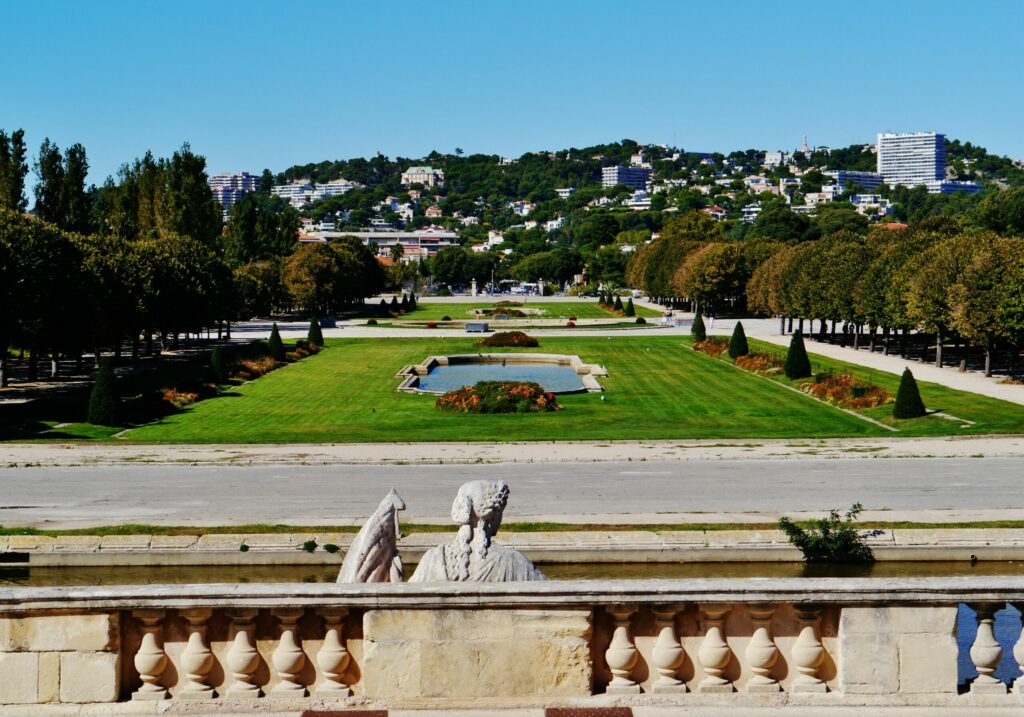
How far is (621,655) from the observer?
902 cm

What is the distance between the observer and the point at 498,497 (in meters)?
10.2

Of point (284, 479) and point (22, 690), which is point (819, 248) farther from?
point (22, 690)

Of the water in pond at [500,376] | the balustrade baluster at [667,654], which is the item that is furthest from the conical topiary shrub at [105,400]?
the balustrade baluster at [667,654]

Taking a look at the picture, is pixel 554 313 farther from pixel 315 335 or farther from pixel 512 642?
pixel 512 642

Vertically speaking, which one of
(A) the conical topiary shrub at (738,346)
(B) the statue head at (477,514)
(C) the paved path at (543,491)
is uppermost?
(B) the statue head at (477,514)

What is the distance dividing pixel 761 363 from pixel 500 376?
1413cm

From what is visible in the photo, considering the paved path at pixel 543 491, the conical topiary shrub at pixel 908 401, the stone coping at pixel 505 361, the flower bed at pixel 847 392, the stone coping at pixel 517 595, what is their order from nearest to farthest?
the stone coping at pixel 517 595 < the paved path at pixel 543 491 < the conical topiary shrub at pixel 908 401 < the flower bed at pixel 847 392 < the stone coping at pixel 505 361

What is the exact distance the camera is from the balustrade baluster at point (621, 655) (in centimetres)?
902

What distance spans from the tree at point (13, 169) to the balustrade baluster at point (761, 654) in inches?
3389

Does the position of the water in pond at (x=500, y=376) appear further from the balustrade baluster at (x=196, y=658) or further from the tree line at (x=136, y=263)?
the balustrade baluster at (x=196, y=658)

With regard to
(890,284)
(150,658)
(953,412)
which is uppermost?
(890,284)

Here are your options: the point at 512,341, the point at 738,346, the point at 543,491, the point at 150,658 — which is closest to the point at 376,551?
the point at 150,658

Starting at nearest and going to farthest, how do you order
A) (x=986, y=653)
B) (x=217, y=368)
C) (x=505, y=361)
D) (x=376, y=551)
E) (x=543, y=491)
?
1. (x=986, y=653)
2. (x=376, y=551)
3. (x=543, y=491)
4. (x=217, y=368)
5. (x=505, y=361)

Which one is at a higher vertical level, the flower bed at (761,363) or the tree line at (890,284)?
the tree line at (890,284)
